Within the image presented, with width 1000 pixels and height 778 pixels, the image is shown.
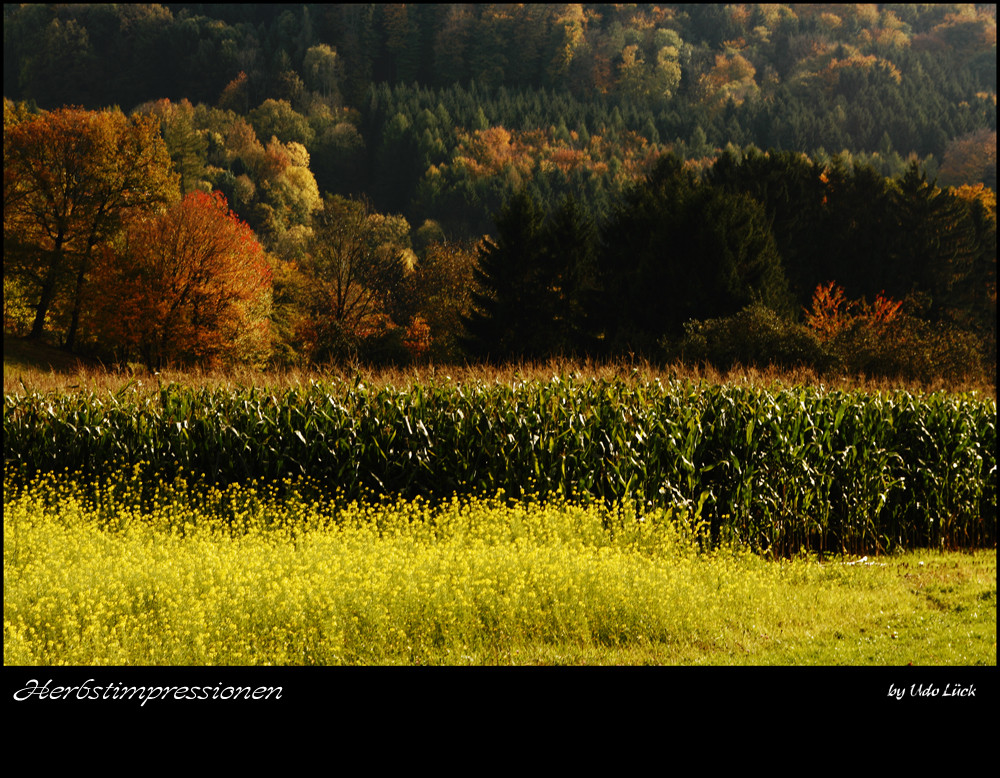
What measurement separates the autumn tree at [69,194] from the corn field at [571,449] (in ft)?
115

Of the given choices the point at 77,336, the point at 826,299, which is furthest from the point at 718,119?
the point at 77,336

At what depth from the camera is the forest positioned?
117 ft

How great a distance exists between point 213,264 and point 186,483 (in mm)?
33902

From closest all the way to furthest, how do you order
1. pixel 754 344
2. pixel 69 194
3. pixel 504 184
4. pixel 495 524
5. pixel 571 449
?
pixel 495 524 < pixel 571 449 < pixel 754 344 < pixel 69 194 < pixel 504 184

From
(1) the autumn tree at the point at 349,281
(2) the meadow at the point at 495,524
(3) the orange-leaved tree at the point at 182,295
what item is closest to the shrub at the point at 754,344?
(2) the meadow at the point at 495,524

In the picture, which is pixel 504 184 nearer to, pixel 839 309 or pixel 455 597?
pixel 839 309

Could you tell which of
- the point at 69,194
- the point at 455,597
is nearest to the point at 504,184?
the point at 69,194

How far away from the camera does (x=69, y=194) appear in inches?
1761

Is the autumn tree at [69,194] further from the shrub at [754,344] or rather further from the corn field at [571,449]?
the corn field at [571,449]

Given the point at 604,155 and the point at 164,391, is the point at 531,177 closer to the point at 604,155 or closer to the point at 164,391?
the point at 604,155

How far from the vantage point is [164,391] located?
11.6m

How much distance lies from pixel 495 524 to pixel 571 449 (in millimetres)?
1700

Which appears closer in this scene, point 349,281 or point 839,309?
point 839,309
